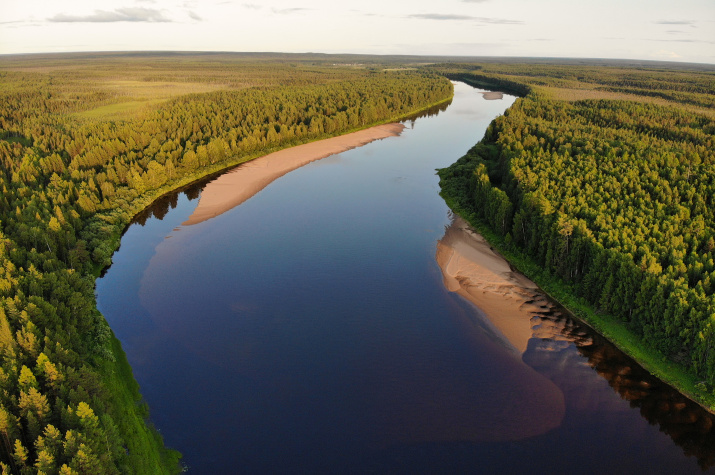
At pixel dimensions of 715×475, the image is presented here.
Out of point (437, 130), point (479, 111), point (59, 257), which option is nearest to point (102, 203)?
point (59, 257)

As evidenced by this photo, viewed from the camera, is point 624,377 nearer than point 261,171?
Yes

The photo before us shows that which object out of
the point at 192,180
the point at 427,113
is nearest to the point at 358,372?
the point at 192,180

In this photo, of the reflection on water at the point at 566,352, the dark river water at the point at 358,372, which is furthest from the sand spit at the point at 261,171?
the reflection on water at the point at 566,352

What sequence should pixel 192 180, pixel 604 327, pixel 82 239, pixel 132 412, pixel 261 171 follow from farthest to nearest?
pixel 261 171, pixel 192 180, pixel 82 239, pixel 604 327, pixel 132 412

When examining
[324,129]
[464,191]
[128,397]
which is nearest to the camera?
[128,397]

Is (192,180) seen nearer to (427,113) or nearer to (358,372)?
(358,372)

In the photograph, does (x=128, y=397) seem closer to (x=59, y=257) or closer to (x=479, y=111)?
(x=59, y=257)
